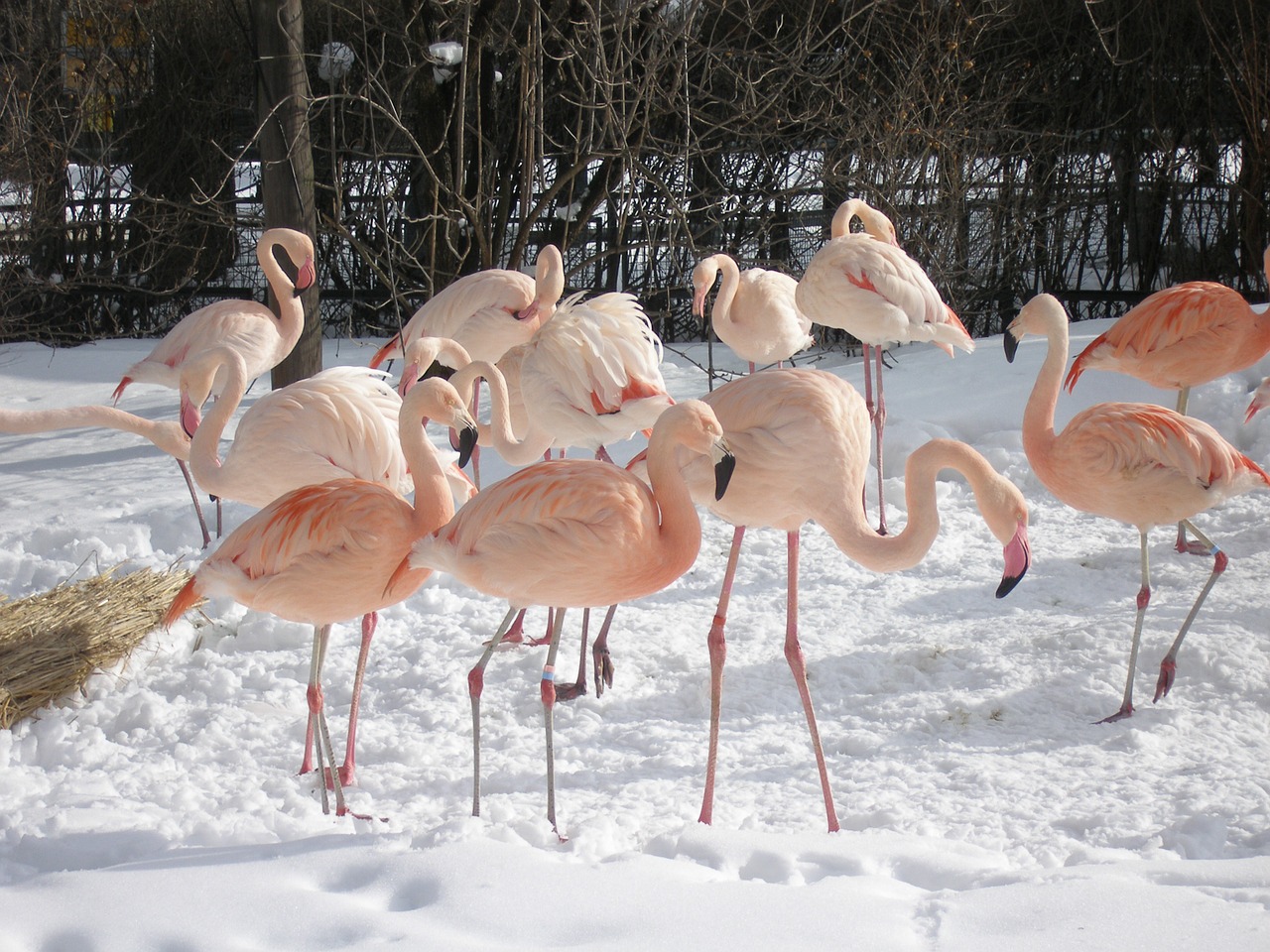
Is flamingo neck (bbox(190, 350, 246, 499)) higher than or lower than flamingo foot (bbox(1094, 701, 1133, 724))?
higher

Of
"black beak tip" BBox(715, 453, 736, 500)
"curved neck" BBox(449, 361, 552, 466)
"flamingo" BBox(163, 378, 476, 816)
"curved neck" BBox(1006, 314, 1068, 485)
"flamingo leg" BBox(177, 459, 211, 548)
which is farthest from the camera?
"flamingo leg" BBox(177, 459, 211, 548)

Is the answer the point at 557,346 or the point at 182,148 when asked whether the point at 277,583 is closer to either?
the point at 557,346

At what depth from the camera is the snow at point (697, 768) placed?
2.14 meters

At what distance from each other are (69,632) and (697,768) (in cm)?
203

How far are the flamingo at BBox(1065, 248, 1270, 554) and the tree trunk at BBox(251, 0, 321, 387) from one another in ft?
12.4

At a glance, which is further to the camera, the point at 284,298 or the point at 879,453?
the point at 284,298

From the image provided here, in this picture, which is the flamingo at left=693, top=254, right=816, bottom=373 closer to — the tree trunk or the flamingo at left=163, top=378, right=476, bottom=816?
the tree trunk

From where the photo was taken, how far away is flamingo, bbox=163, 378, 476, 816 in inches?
118

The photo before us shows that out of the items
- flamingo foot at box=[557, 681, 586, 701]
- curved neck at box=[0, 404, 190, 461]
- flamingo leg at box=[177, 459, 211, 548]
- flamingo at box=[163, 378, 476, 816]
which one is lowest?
flamingo foot at box=[557, 681, 586, 701]

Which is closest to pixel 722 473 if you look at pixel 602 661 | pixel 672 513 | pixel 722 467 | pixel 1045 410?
pixel 722 467

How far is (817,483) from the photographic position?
3.15 metres

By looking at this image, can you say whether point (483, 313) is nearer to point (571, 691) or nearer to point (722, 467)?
point (571, 691)

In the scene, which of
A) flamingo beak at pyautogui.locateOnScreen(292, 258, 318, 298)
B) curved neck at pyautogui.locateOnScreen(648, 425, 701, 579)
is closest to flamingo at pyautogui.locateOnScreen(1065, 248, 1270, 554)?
curved neck at pyautogui.locateOnScreen(648, 425, 701, 579)

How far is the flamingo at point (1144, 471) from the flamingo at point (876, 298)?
1.27 metres
